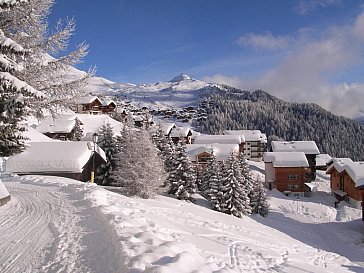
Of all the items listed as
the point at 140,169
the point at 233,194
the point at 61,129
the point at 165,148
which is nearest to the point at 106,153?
the point at 165,148

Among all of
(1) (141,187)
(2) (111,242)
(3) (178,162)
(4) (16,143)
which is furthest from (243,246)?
(3) (178,162)

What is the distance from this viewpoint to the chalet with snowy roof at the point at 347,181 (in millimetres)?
42688

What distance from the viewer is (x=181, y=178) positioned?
32844 mm

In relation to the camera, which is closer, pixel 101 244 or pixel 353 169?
pixel 101 244

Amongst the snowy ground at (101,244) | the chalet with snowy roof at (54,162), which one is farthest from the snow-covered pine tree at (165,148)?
the snowy ground at (101,244)

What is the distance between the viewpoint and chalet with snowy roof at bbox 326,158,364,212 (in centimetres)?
4269

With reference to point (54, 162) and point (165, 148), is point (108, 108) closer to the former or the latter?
point (165, 148)

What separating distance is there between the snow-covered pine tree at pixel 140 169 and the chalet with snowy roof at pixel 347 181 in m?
25.1

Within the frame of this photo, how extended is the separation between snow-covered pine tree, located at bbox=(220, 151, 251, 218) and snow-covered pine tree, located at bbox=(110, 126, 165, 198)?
6.43m

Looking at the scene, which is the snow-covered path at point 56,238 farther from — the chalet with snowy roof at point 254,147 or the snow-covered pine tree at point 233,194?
the chalet with snowy roof at point 254,147

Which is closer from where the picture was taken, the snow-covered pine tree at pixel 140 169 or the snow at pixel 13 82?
the snow at pixel 13 82

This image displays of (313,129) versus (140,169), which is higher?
(313,129)

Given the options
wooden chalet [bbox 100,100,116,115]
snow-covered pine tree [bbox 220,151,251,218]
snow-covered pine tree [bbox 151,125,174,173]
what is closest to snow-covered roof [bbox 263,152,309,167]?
snow-covered pine tree [bbox 151,125,174,173]

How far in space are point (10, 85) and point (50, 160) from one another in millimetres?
23003
